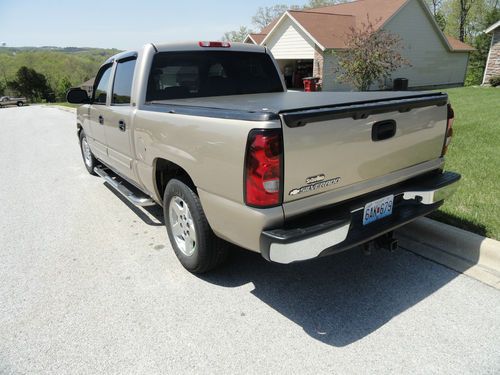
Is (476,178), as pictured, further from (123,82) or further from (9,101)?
(9,101)

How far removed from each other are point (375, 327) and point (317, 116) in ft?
5.04

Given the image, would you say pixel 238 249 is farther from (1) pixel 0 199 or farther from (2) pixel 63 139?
(2) pixel 63 139

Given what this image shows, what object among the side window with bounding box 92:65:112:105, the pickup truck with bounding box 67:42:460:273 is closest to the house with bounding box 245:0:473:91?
the side window with bounding box 92:65:112:105

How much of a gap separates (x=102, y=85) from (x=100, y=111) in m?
0.52

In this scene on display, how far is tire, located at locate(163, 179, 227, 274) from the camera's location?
3068 millimetres

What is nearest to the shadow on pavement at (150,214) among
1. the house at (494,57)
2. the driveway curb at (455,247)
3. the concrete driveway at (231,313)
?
the concrete driveway at (231,313)

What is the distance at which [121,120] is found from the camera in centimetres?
417

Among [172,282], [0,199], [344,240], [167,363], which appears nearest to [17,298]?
[172,282]

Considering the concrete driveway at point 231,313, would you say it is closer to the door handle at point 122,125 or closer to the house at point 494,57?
the door handle at point 122,125

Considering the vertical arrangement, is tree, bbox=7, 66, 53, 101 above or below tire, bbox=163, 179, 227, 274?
above

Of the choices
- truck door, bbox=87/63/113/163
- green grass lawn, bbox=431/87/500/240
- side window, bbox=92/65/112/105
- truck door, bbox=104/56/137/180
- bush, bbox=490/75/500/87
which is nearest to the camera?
green grass lawn, bbox=431/87/500/240

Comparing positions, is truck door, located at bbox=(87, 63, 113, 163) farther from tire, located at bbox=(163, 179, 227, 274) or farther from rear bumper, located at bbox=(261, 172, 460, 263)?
rear bumper, located at bbox=(261, 172, 460, 263)

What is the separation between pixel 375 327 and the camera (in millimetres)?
2689

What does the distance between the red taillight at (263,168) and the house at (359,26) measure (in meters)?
20.4
